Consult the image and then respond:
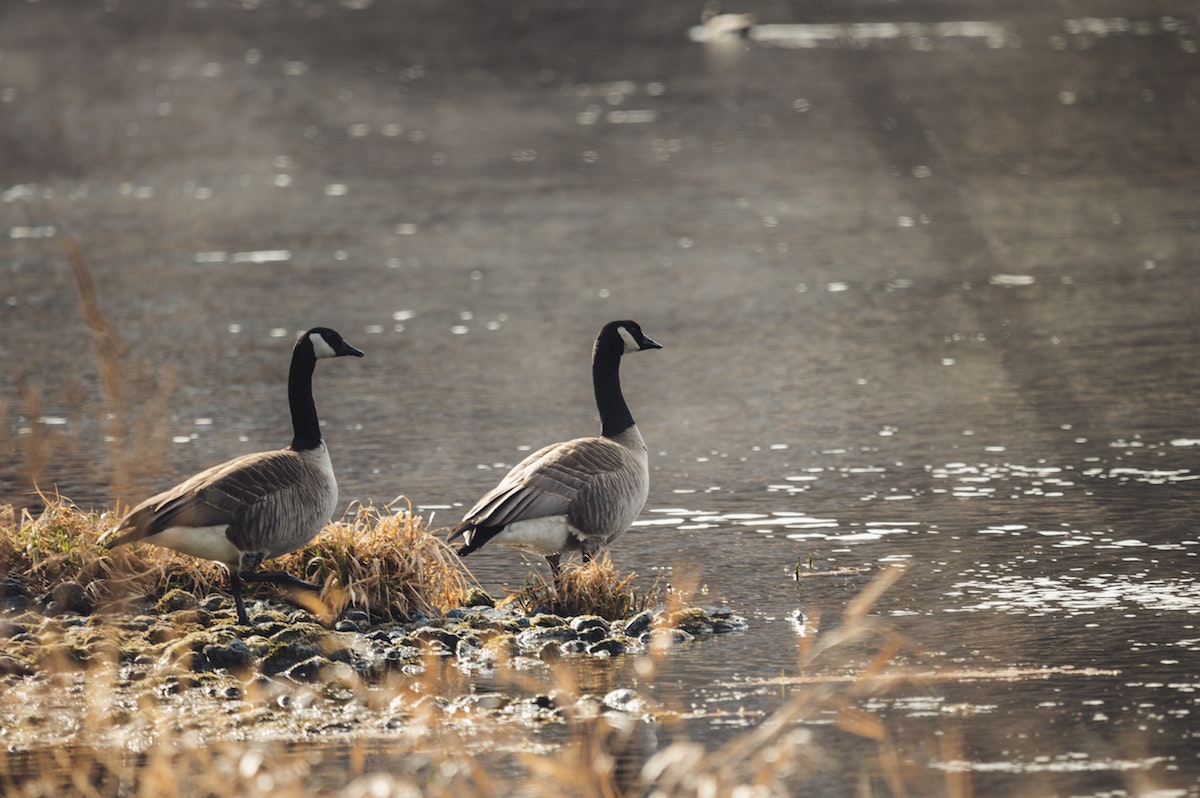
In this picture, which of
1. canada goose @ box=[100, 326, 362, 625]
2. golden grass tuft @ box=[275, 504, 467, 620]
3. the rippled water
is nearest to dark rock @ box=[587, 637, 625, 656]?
the rippled water

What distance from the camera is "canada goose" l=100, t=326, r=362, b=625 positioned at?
34.6 feet

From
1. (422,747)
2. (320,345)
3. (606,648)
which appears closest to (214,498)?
(320,345)

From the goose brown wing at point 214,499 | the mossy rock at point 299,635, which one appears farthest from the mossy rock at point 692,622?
the goose brown wing at point 214,499

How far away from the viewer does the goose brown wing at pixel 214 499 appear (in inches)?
412

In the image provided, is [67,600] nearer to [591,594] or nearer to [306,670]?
[306,670]

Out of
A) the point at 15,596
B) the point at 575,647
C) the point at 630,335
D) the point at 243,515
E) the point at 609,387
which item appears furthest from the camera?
the point at 630,335

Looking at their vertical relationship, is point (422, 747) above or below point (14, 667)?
above

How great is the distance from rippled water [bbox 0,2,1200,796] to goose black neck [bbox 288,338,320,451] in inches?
42.3

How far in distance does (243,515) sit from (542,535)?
5.80ft

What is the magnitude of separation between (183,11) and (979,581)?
7418 centimetres

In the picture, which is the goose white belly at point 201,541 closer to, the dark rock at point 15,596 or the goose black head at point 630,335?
the dark rock at point 15,596

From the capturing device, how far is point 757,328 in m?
21.1

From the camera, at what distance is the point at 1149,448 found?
14898 mm

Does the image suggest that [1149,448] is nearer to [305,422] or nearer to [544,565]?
[544,565]
